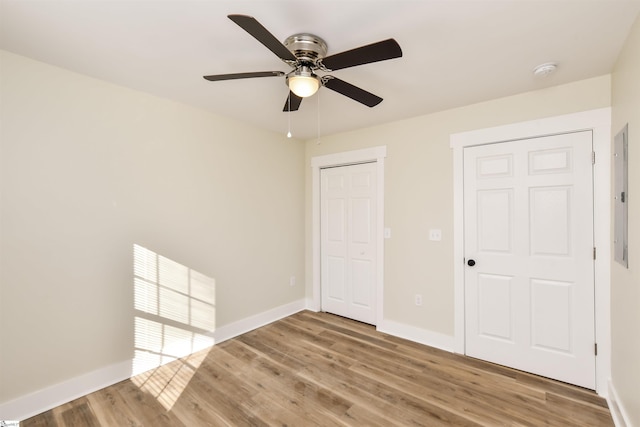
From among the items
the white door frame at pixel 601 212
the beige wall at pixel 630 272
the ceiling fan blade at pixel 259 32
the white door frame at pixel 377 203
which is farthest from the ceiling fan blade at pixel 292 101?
the white door frame at pixel 601 212

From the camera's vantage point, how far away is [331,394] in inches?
86.9

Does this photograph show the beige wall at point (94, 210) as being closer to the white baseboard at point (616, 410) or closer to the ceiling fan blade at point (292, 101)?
the ceiling fan blade at point (292, 101)

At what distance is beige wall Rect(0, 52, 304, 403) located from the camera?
77.0 inches

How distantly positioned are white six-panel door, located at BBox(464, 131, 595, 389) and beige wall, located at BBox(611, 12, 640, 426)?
291 millimetres

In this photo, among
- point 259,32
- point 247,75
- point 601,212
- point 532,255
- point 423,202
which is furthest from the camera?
point 423,202

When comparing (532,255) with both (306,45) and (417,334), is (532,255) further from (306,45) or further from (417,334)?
(306,45)

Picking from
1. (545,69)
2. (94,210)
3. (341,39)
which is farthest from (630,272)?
(94,210)

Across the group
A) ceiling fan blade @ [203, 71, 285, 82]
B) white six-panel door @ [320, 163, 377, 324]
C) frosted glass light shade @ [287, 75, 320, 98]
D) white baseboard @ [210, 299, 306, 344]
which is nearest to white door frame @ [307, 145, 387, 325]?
white six-panel door @ [320, 163, 377, 324]

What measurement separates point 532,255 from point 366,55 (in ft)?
7.44

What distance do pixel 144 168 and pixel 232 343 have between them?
1992mm

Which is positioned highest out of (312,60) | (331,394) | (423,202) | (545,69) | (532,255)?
(545,69)

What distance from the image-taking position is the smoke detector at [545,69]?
2041 mm

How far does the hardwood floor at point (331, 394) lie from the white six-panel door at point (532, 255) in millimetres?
229

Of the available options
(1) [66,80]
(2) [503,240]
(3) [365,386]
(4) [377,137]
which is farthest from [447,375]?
(1) [66,80]
